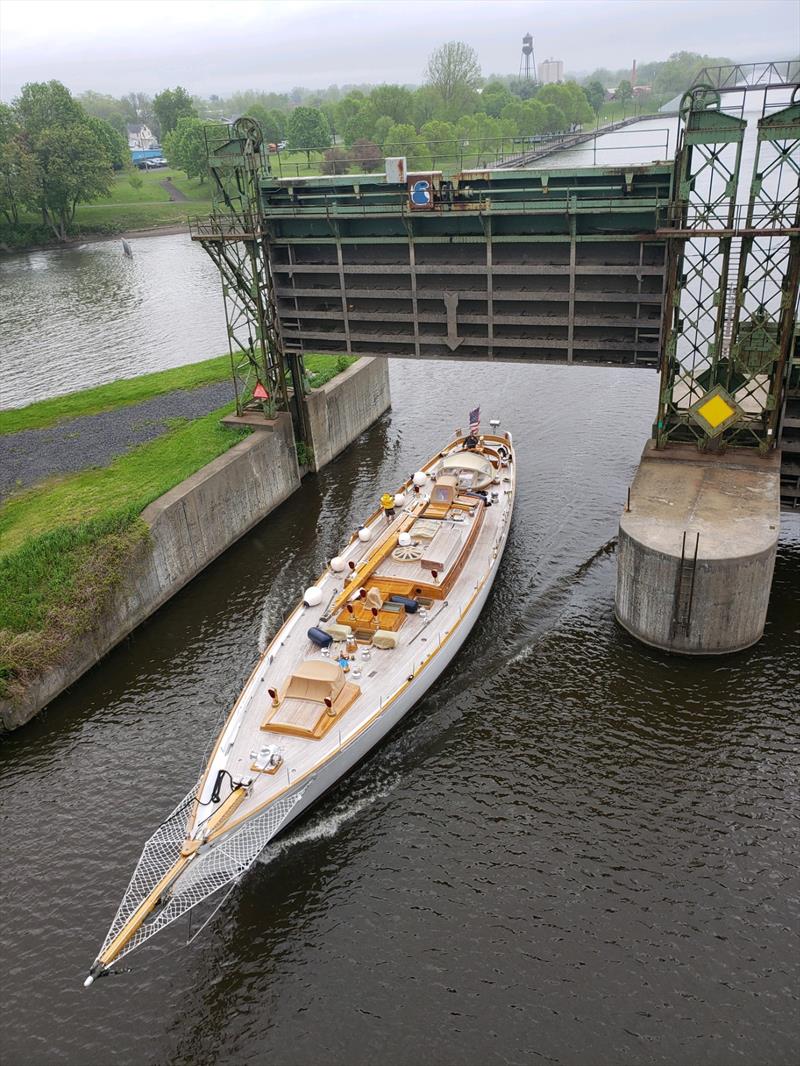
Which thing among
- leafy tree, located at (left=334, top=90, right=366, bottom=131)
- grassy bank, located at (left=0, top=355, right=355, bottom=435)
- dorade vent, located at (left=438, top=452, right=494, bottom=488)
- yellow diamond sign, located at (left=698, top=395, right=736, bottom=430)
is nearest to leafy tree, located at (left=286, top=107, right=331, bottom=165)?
leafy tree, located at (left=334, top=90, right=366, bottom=131)

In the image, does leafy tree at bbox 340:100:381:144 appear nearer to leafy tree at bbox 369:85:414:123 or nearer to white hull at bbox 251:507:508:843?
leafy tree at bbox 369:85:414:123

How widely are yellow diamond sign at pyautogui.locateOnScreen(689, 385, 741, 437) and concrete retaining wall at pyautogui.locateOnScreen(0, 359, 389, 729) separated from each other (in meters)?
20.6

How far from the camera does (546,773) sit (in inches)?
933

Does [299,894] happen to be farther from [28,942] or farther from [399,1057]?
[28,942]

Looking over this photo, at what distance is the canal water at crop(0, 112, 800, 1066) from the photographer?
57.4 feet

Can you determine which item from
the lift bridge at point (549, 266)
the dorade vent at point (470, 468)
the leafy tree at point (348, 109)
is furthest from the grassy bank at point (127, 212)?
the dorade vent at point (470, 468)

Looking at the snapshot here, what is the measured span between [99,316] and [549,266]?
57646mm

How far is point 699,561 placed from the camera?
25281 millimetres

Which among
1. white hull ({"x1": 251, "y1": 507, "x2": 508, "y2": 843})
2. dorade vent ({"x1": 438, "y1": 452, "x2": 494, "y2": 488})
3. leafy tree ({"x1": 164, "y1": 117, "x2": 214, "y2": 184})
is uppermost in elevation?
leafy tree ({"x1": 164, "y1": 117, "x2": 214, "y2": 184})

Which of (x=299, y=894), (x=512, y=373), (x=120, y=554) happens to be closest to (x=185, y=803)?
(x=299, y=894)

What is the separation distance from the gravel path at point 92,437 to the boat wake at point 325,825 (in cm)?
2332

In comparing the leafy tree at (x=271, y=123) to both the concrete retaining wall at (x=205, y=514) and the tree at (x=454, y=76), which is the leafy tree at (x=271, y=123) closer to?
the tree at (x=454, y=76)

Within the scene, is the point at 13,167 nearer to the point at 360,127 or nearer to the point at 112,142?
the point at 112,142

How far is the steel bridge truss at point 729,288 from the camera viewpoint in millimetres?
27750
